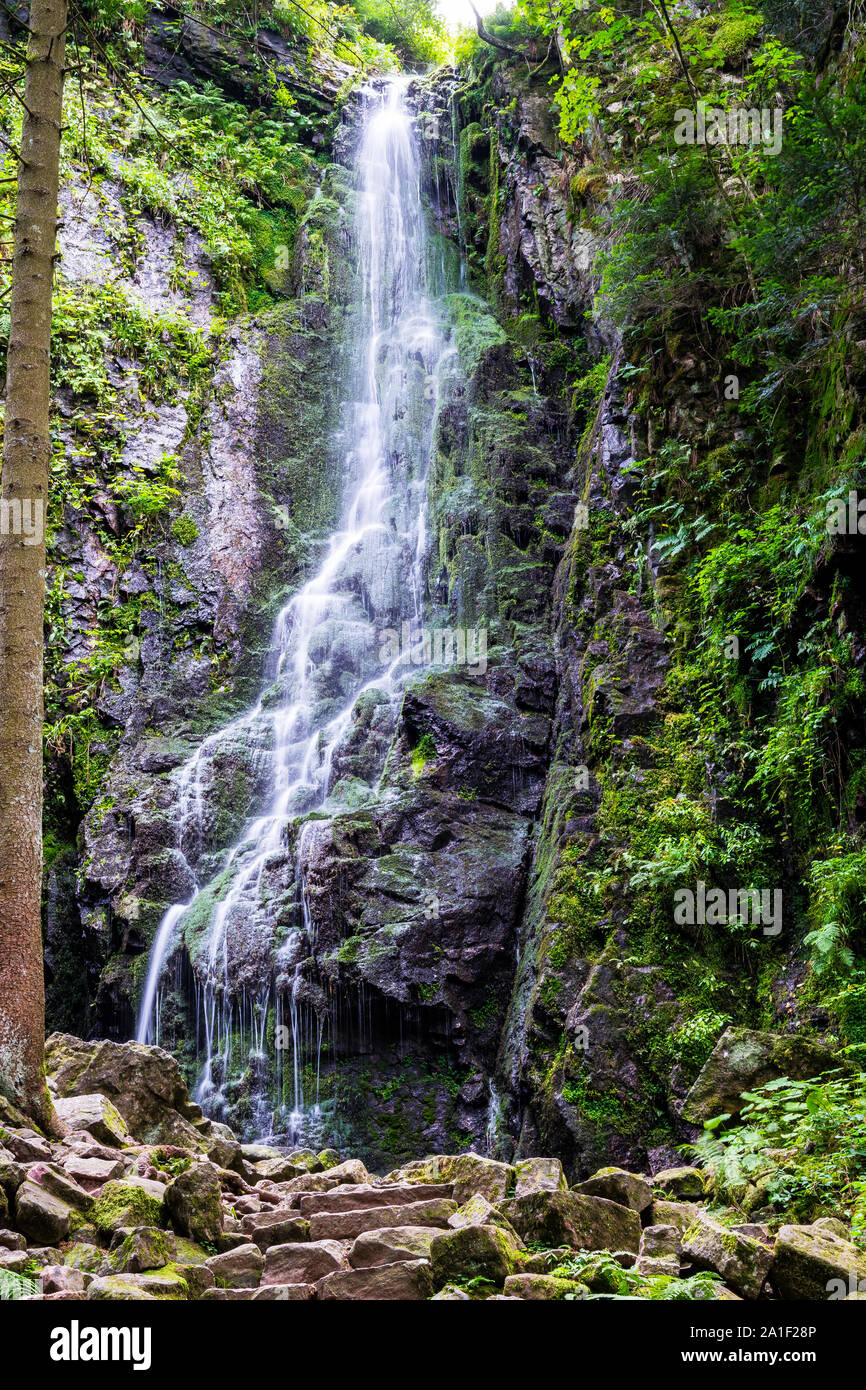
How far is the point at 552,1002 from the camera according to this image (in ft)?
28.4

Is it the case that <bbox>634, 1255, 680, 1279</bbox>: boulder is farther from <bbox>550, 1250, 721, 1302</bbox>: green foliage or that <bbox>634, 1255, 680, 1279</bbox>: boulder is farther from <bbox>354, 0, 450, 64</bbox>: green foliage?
<bbox>354, 0, 450, 64</bbox>: green foliage

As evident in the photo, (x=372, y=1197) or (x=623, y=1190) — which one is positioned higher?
(x=623, y=1190)

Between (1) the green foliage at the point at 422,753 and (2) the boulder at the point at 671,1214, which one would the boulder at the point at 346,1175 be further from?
(1) the green foliage at the point at 422,753

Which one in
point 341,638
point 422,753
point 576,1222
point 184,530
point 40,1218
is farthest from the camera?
point 184,530

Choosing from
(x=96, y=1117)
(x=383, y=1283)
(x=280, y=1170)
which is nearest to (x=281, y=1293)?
(x=383, y=1283)

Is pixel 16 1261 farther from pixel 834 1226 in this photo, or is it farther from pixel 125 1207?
Answer: pixel 834 1226

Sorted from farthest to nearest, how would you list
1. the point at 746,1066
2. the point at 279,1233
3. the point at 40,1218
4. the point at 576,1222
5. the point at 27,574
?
the point at 27,574 → the point at 746,1066 → the point at 279,1233 → the point at 576,1222 → the point at 40,1218

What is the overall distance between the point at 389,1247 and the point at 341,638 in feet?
43.7

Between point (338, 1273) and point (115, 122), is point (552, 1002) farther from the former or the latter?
point (115, 122)

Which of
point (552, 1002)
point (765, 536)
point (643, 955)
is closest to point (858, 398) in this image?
point (765, 536)

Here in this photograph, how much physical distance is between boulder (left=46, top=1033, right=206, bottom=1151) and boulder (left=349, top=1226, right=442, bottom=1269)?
2869 millimetres

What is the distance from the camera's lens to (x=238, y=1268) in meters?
3.80

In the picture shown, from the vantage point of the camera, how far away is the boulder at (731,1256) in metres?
3.15

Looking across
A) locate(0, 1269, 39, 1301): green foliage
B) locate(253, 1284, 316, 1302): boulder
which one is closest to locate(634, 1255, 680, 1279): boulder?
locate(253, 1284, 316, 1302): boulder
